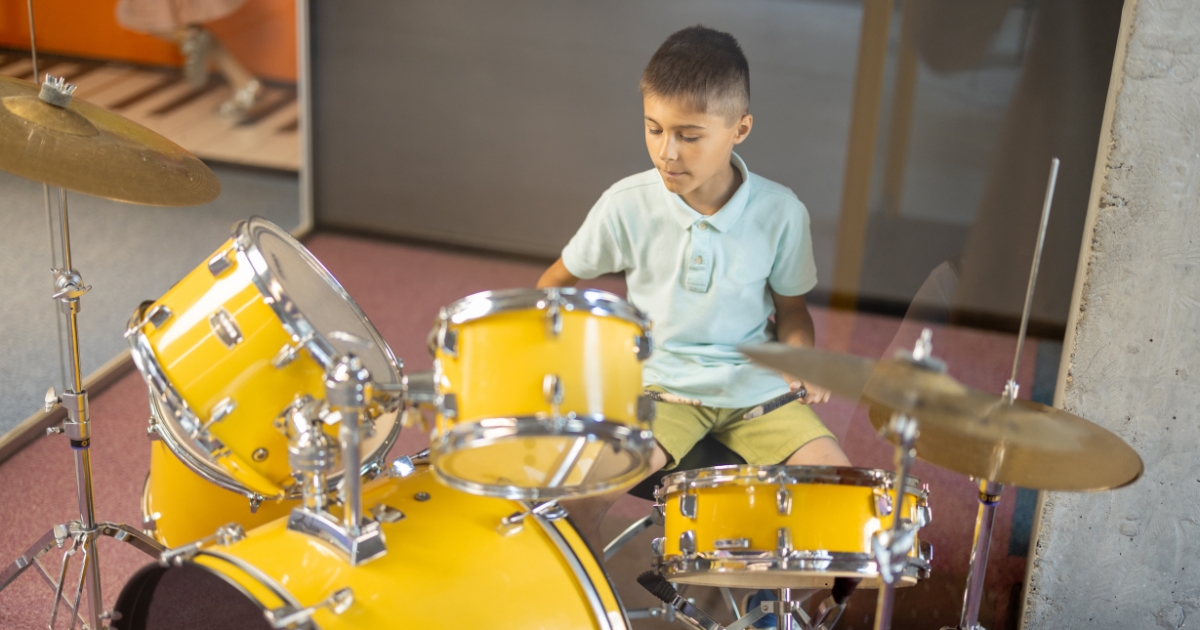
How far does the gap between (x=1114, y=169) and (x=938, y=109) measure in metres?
0.90

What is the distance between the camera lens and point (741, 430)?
1.74 meters

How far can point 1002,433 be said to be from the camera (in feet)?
3.74

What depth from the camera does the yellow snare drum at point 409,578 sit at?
46.1 inches

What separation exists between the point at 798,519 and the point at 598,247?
2.10 ft

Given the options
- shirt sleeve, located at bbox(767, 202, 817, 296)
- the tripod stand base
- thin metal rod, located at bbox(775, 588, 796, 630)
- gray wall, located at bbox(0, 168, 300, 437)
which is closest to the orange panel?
gray wall, located at bbox(0, 168, 300, 437)

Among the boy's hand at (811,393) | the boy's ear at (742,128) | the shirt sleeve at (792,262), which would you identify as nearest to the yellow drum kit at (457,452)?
the boy's hand at (811,393)

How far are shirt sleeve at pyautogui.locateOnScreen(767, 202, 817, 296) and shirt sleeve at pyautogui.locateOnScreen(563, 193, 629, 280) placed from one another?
0.27 metres

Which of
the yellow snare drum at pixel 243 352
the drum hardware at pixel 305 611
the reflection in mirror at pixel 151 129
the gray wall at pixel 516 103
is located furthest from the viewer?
the gray wall at pixel 516 103

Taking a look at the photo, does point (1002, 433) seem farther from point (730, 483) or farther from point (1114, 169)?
point (1114, 169)

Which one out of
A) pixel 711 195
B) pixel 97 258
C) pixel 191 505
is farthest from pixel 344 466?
pixel 97 258

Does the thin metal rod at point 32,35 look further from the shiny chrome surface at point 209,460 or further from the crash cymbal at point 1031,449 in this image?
the crash cymbal at point 1031,449

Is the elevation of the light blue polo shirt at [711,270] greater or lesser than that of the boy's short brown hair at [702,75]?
lesser

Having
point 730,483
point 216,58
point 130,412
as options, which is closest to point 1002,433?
point 730,483

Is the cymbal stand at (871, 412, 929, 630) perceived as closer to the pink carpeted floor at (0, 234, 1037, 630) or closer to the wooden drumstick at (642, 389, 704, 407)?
the wooden drumstick at (642, 389, 704, 407)
